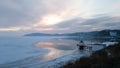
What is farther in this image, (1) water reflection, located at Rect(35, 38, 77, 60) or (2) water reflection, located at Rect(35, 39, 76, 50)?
(2) water reflection, located at Rect(35, 39, 76, 50)

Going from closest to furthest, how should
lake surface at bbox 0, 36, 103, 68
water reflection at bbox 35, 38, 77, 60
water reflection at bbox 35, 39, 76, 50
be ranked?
lake surface at bbox 0, 36, 103, 68
water reflection at bbox 35, 38, 77, 60
water reflection at bbox 35, 39, 76, 50

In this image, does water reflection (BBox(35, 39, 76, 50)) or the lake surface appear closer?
the lake surface

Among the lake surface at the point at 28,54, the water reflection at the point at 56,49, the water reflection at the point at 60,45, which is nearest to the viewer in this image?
the lake surface at the point at 28,54

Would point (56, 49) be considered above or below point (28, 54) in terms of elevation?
below

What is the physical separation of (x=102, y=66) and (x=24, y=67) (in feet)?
56.7

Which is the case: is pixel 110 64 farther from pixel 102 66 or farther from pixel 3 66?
pixel 3 66

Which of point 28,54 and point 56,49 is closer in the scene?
point 28,54

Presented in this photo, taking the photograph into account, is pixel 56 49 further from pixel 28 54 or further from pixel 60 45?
pixel 60 45

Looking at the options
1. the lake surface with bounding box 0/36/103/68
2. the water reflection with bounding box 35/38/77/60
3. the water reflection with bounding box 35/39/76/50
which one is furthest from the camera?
the water reflection with bounding box 35/39/76/50

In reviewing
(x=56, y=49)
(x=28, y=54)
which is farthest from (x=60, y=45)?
(x=28, y=54)

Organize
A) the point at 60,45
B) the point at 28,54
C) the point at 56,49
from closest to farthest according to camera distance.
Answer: the point at 28,54 < the point at 56,49 < the point at 60,45

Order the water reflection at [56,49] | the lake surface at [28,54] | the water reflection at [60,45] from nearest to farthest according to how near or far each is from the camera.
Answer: the lake surface at [28,54]
the water reflection at [56,49]
the water reflection at [60,45]

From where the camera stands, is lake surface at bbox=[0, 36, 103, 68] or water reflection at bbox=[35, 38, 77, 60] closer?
lake surface at bbox=[0, 36, 103, 68]

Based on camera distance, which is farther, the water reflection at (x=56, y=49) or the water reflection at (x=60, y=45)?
the water reflection at (x=60, y=45)
